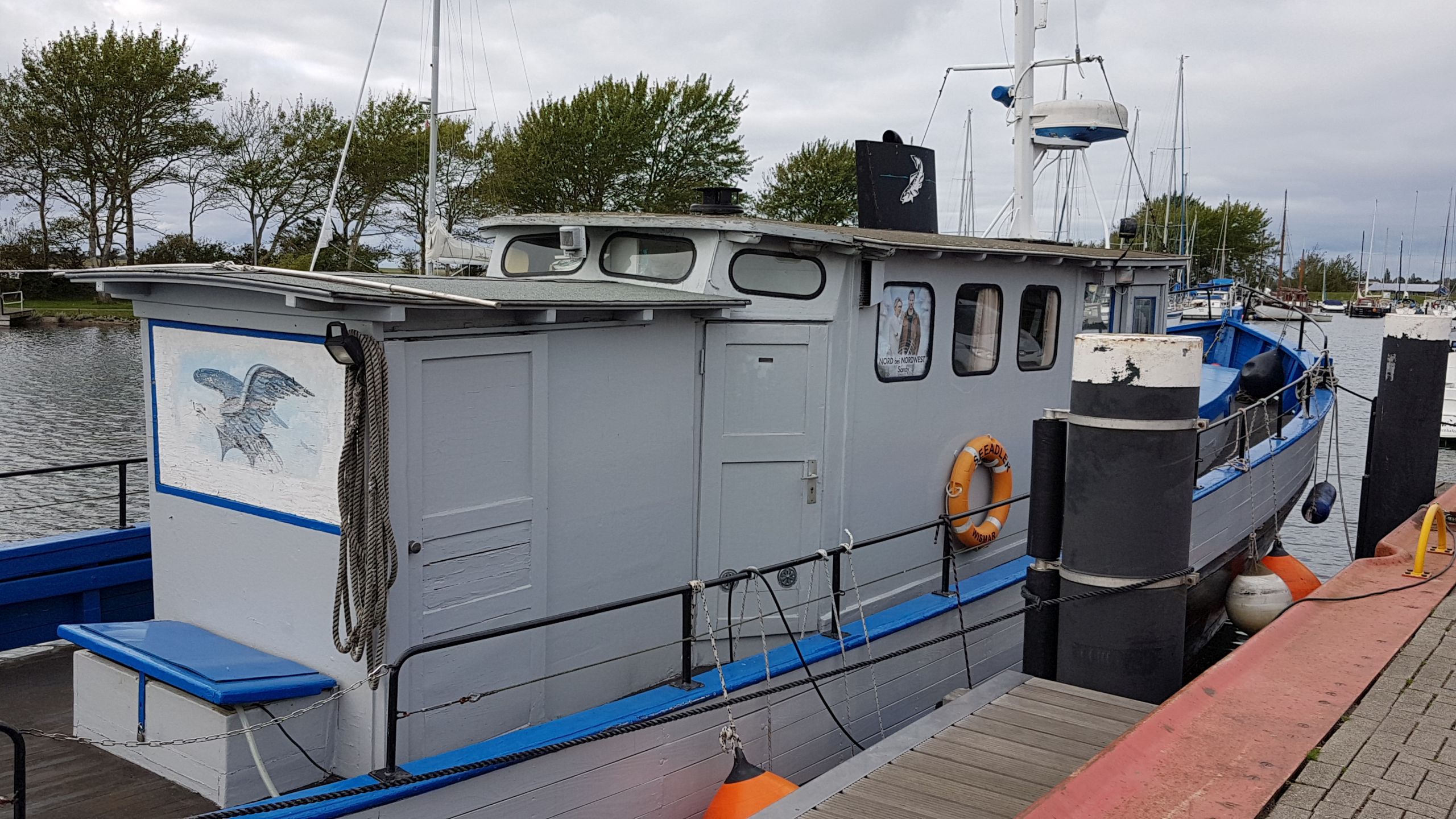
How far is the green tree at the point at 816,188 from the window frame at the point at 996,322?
33.7 m

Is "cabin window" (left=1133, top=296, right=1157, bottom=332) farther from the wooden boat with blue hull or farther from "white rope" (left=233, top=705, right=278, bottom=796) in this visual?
"white rope" (left=233, top=705, right=278, bottom=796)

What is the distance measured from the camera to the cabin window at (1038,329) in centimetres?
841

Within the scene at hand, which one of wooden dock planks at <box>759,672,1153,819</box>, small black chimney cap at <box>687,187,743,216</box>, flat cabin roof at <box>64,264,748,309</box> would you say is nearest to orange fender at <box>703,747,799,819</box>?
wooden dock planks at <box>759,672,1153,819</box>

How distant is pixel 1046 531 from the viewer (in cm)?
520

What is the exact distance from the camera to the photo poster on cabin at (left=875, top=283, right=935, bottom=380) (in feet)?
22.9

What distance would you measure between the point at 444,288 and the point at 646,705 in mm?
2231

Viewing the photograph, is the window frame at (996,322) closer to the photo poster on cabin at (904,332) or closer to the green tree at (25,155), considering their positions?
the photo poster on cabin at (904,332)

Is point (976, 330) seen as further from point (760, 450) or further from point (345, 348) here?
point (345, 348)

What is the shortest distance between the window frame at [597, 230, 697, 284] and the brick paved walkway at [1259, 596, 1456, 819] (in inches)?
154

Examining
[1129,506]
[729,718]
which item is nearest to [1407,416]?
[1129,506]

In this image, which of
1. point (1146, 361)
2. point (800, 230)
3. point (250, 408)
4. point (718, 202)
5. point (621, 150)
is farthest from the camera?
point (621, 150)

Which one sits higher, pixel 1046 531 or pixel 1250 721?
pixel 1046 531

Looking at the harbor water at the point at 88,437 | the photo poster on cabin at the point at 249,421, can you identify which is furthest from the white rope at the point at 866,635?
the harbor water at the point at 88,437

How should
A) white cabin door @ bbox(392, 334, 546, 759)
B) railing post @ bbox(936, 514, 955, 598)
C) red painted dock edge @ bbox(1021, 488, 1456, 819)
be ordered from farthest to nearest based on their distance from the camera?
railing post @ bbox(936, 514, 955, 598), white cabin door @ bbox(392, 334, 546, 759), red painted dock edge @ bbox(1021, 488, 1456, 819)
